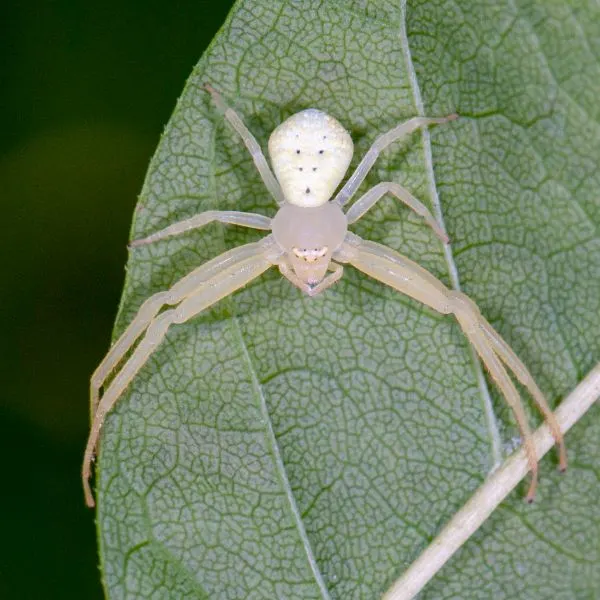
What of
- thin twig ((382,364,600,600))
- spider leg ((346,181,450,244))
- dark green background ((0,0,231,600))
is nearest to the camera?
thin twig ((382,364,600,600))

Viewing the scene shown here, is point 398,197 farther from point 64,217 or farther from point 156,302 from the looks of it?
point 64,217

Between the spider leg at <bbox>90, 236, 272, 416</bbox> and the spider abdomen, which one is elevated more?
the spider abdomen

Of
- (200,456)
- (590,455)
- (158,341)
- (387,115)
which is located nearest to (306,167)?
(387,115)

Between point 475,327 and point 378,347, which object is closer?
point 475,327

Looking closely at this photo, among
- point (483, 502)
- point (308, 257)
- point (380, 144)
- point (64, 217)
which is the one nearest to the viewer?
point (483, 502)

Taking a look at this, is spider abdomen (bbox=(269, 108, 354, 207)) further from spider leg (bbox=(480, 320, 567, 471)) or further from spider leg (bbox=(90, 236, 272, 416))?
spider leg (bbox=(480, 320, 567, 471))

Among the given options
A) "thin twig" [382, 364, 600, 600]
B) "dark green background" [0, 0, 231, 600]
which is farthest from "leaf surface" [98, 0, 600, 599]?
"dark green background" [0, 0, 231, 600]

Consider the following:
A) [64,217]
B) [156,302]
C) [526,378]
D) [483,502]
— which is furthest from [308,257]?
[64,217]
